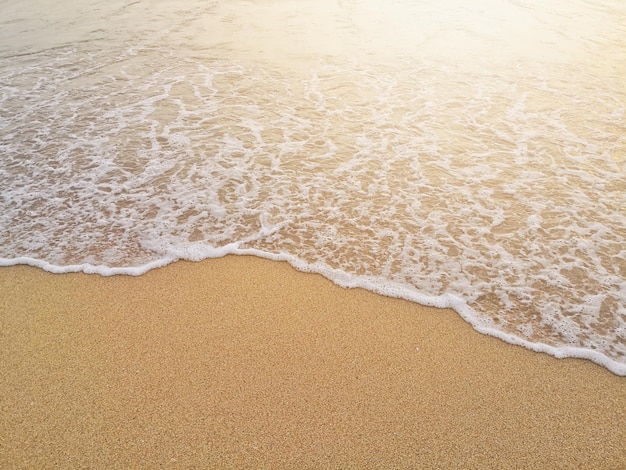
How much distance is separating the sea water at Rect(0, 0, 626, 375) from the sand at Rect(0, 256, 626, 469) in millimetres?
273

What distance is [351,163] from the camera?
4.46 m

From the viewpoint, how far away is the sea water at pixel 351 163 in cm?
318

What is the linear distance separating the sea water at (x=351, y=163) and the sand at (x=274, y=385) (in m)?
0.27

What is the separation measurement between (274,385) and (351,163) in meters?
2.63

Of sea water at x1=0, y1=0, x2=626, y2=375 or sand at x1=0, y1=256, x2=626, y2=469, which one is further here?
sea water at x1=0, y1=0, x2=626, y2=375

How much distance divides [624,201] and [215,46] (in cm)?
678

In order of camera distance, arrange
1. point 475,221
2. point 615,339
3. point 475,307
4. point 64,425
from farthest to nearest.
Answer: point 475,221 → point 475,307 → point 615,339 → point 64,425

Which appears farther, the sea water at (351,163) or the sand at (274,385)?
the sea water at (351,163)

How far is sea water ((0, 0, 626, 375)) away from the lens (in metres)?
3.18

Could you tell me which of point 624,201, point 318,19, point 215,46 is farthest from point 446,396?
point 318,19

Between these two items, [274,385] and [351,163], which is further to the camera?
[351,163]

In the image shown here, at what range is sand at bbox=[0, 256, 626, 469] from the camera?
2104 mm

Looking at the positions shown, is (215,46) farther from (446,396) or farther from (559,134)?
(446,396)

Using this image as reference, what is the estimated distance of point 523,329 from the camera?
2740mm
